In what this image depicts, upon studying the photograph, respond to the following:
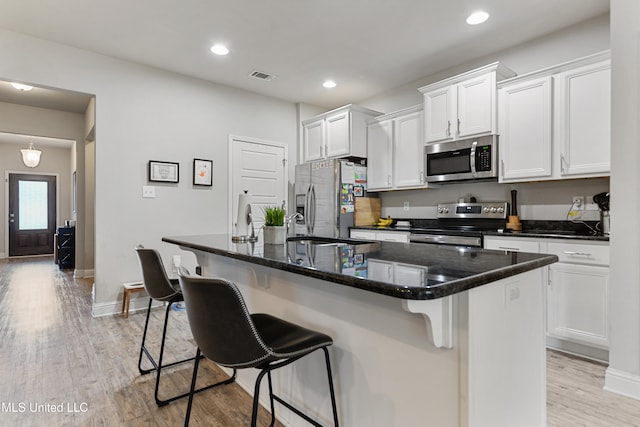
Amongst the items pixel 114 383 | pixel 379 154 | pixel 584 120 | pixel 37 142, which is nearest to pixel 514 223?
pixel 584 120

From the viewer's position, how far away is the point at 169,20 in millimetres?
3088

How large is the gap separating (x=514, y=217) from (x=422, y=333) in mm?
2746

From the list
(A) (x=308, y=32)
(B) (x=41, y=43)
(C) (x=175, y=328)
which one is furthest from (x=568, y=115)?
(B) (x=41, y=43)

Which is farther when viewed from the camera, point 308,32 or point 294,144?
point 294,144

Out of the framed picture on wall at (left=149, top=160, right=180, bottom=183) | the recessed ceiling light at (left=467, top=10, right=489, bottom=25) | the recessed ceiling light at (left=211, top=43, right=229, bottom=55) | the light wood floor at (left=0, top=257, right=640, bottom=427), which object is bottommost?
the light wood floor at (left=0, top=257, right=640, bottom=427)

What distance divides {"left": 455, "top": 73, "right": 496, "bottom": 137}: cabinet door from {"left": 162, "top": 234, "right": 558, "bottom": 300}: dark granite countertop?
85.3 inches

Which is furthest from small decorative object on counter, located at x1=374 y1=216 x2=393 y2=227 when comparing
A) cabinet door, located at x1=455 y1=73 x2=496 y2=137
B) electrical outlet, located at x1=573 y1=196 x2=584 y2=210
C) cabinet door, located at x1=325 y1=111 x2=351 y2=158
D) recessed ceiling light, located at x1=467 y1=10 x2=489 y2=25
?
recessed ceiling light, located at x1=467 y1=10 x2=489 y2=25

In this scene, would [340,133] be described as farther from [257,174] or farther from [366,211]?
[257,174]

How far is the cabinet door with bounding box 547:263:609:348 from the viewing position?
2.52m

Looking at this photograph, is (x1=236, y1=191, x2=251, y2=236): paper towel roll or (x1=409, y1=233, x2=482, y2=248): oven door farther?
(x1=409, y1=233, x2=482, y2=248): oven door

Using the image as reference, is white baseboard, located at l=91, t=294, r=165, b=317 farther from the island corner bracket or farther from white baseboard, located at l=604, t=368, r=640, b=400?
white baseboard, located at l=604, t=368, r=640, b=400

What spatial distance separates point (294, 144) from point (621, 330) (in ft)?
14.0

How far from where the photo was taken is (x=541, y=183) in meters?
3.32

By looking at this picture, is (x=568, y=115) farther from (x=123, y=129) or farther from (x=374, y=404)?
(x=123, y=129)
